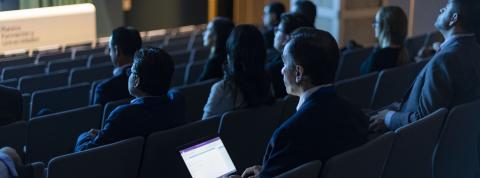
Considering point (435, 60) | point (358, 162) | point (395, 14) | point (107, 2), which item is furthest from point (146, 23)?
point (358, 162)

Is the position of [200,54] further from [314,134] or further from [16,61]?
[314,134]

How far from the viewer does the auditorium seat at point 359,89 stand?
409 centimetres

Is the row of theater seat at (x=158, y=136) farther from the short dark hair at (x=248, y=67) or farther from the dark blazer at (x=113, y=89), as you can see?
the dark blazer at (x=113, y=89)

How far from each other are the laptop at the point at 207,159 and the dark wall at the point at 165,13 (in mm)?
8728

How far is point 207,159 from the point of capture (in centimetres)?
278

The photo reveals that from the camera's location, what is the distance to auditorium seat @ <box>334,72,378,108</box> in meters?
4.09

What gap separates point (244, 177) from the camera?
2607 mm

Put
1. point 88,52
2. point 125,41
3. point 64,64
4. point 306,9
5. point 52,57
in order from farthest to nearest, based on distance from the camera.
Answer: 1. point 88,52
2. point 52,57
3. point 64,64
4. point 306,9
5. point 125,41

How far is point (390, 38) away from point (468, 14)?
1.22m

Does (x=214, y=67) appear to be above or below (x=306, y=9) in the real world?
below

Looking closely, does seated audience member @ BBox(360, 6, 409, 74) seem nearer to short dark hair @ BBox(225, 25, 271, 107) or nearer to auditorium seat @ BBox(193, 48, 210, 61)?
short dark hair @ BBox(225, 25, 271, 107)

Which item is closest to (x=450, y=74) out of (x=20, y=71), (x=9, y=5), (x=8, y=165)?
(x=8, y=165)

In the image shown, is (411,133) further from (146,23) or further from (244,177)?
(146,23)

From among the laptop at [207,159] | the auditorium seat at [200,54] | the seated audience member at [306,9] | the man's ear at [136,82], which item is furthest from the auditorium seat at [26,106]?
the auditorium seat at [200,54]
